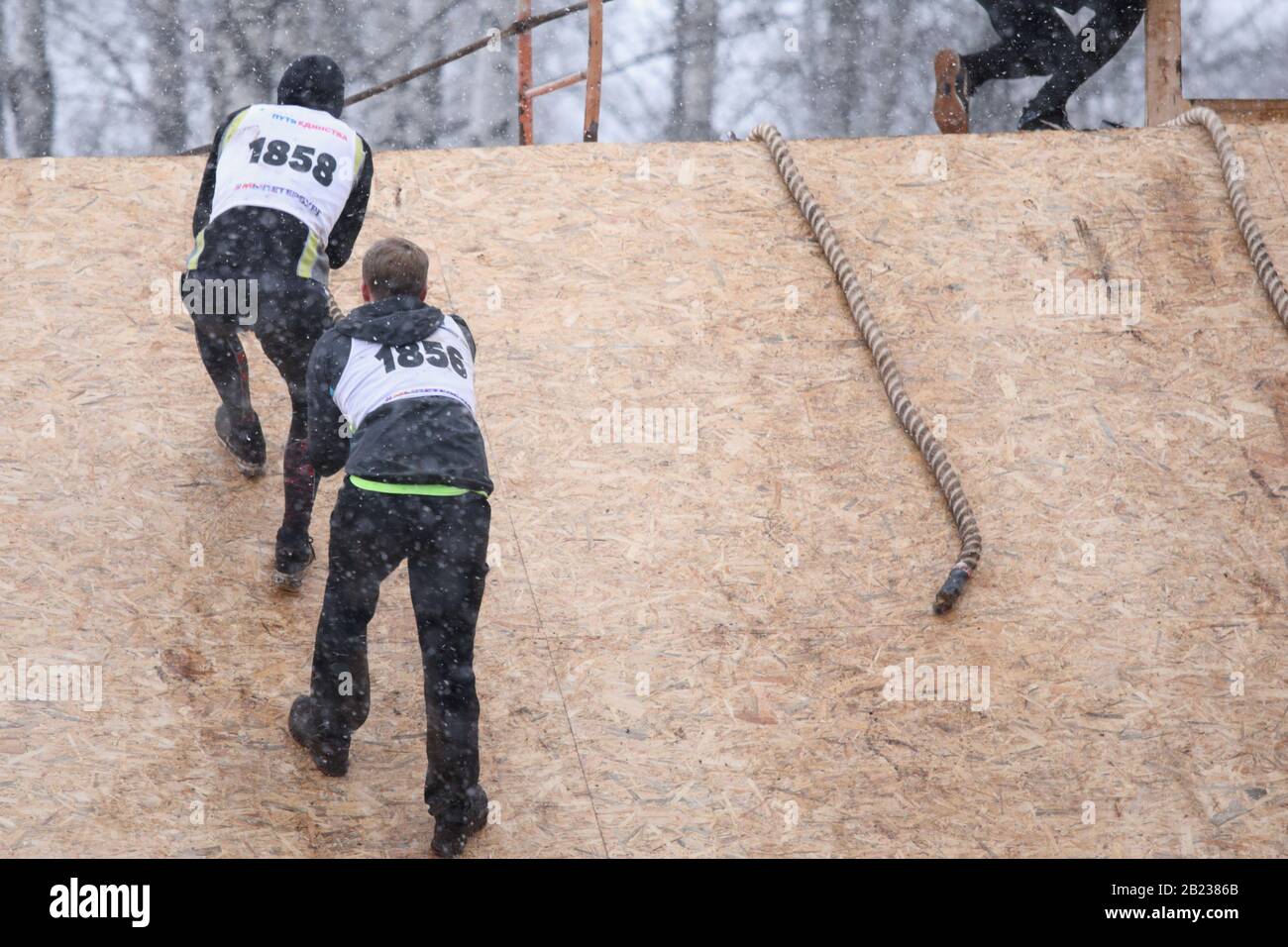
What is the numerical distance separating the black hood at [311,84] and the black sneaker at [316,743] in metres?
2.34

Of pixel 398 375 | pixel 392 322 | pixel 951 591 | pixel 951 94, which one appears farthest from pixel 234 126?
pixel 951 94

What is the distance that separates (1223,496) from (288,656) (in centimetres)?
417

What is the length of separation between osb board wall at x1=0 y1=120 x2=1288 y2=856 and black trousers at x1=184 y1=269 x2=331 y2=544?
45 centimetres

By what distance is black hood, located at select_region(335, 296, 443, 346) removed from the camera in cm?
470

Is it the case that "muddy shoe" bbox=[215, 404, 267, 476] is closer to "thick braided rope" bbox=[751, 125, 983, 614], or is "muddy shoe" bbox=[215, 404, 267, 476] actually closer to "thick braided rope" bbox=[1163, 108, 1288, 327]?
"thick braided rope" bbox=[751, 125, 983, 614]

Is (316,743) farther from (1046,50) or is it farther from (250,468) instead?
(1046,50)

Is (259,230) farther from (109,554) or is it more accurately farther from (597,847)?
(597,847)

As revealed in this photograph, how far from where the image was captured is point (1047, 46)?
9352 mm

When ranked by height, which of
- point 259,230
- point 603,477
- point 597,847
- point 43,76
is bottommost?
point 597,847

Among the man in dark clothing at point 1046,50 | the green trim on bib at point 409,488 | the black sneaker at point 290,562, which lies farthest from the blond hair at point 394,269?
the man in dark clothing at point 1046,50

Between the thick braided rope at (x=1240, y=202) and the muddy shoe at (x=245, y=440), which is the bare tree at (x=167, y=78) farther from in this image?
the thick braided rope at (x=1240, y=202)

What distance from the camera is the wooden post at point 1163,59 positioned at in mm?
9531

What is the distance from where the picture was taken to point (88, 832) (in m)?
4.86

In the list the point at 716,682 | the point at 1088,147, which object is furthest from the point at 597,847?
the point at 1088,147
